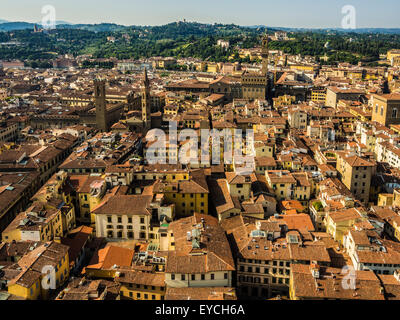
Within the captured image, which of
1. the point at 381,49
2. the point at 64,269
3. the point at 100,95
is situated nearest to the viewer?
the point at 64,269

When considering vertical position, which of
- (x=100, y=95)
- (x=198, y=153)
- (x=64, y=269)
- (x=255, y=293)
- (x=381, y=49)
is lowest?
(x=255, y=293)

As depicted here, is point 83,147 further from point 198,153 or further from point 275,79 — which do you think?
point 275,79

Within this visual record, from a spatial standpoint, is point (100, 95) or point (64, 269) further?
point (100, 95)

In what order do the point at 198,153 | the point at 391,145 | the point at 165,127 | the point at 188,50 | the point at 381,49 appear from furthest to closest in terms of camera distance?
the point at 188,50
the point at 381,49
the point at 165,127
the point at 391,145
the point at 198,153

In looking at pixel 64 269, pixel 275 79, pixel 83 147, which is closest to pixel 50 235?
pixel 64 269

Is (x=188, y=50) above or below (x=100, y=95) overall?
above
